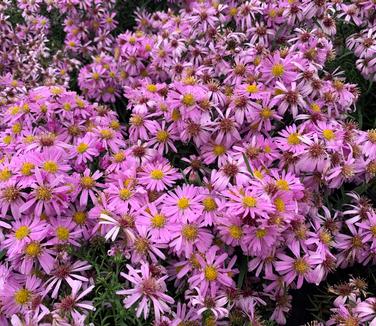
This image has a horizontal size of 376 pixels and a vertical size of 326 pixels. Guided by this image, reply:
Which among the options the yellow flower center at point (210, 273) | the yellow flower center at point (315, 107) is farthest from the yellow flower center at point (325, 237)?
the yellow flower center at point (315, 107)

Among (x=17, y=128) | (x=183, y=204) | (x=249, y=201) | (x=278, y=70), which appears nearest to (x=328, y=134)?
(x=278, y=70)

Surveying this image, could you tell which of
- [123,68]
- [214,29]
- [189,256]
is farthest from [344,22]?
[189,256]

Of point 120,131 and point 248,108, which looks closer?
point 248,108

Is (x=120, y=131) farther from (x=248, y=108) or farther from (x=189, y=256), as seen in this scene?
(x=189, y=256)

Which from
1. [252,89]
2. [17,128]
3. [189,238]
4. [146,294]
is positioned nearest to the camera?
[146,294]

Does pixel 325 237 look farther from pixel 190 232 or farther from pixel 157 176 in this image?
pixel 157 176

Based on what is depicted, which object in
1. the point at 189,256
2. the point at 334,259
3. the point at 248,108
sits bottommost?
the point at 334,259

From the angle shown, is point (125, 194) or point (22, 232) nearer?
point (22, 232)
